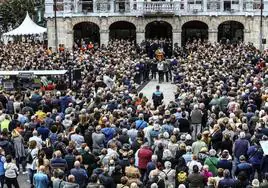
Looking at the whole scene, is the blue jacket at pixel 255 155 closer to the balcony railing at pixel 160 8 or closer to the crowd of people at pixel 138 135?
the crowd of people at pixel 138 135

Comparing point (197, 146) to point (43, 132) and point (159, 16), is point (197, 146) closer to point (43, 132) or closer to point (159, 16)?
point (43, 132)

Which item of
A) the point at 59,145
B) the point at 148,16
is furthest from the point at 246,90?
the point at 148,16

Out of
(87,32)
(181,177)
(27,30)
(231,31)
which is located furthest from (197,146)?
(87,32)

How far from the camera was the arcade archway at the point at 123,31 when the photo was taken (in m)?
55.2

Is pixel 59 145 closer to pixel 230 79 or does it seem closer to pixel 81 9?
pixel 230 79

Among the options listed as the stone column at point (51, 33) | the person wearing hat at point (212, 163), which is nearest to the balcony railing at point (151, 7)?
the stone column at point (51, 33)

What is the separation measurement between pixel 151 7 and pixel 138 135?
109ft

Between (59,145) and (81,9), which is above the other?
(81,9)

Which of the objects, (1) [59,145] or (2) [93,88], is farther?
(2) [93,88]

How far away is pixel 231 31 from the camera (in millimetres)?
54531

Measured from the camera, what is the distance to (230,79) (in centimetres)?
2928

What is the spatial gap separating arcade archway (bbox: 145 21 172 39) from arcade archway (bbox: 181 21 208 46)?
117cm

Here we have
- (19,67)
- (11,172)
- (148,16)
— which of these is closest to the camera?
(11,172)

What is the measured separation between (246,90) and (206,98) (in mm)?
1552
